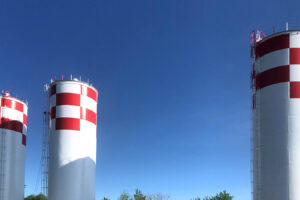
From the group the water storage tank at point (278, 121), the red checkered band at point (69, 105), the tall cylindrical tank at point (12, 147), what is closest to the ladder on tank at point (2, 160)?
the tall cylindrical tank at point (12, 147)

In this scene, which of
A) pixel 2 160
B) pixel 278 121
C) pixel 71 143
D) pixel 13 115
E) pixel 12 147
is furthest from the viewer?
pixel 13 115

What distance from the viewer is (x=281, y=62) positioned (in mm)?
15156

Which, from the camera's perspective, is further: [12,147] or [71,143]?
[12,147]

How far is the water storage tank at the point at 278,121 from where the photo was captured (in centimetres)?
1433

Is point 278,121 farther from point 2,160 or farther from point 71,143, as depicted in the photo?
point 2,160

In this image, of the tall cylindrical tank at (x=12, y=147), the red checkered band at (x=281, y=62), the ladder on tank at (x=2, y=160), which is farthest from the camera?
the tall cylindrical tank at (x=12, y=147)

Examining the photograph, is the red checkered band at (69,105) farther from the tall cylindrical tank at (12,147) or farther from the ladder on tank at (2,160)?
the ladder on tank at (2,160)

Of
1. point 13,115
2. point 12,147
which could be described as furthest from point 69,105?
point 12,147

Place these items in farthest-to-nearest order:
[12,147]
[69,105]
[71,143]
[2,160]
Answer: [12,147]
[2,160]
[69,105]
[71,143]

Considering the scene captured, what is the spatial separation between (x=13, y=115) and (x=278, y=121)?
18.8 metres

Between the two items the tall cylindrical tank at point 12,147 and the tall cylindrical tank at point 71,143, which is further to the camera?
the tall cylindrical tank at point 12,147

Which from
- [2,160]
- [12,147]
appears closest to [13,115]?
[12,147]

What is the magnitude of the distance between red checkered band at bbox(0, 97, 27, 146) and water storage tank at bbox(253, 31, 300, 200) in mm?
17530

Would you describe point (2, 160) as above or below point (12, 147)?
below
